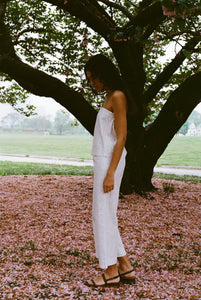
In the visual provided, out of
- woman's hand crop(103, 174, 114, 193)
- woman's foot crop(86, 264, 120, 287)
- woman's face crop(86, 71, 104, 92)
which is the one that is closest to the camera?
woman's hand crop(103, 174, 114, 193)

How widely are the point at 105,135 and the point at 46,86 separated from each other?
4.10 meters

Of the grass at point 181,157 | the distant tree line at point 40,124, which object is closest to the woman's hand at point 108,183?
the grass at point 181,157

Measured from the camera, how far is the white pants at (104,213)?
8.33 feet

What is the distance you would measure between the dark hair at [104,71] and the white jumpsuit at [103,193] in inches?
9.2

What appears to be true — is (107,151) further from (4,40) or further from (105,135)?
(4,40)

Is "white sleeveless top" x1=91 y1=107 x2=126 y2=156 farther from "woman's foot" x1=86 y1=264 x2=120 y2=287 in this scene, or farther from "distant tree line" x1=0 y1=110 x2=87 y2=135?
"distant tree line" x1=0 y1=110 x2=87 y2=135

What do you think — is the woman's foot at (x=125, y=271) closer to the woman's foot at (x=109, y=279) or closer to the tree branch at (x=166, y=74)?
the woman's foot at (x=109, y=279)

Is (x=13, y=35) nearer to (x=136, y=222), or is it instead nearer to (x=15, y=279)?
(x=136, y=222)

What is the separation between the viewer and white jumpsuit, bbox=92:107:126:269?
8.30ft

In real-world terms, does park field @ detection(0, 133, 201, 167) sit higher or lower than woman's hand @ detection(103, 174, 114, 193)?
lower

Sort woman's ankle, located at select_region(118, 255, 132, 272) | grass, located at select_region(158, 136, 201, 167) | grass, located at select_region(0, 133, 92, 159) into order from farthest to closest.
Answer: grass, located at select_region(0, 133, 92, 159) → grass, located at select_region(158, 136, 201, 167) → woman's ankle, located at select_region(118, 255, 132, 272)

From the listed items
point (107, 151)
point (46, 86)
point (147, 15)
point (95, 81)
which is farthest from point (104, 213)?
point (46, 86)

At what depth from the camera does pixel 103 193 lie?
2547 millimetres

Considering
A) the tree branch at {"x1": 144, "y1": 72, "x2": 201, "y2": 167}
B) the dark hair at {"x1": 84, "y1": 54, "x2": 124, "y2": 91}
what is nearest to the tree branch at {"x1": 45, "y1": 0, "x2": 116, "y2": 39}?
the tree branch at {"x1": 144, "y1": 72, "x2": 201, "y2": 167}
